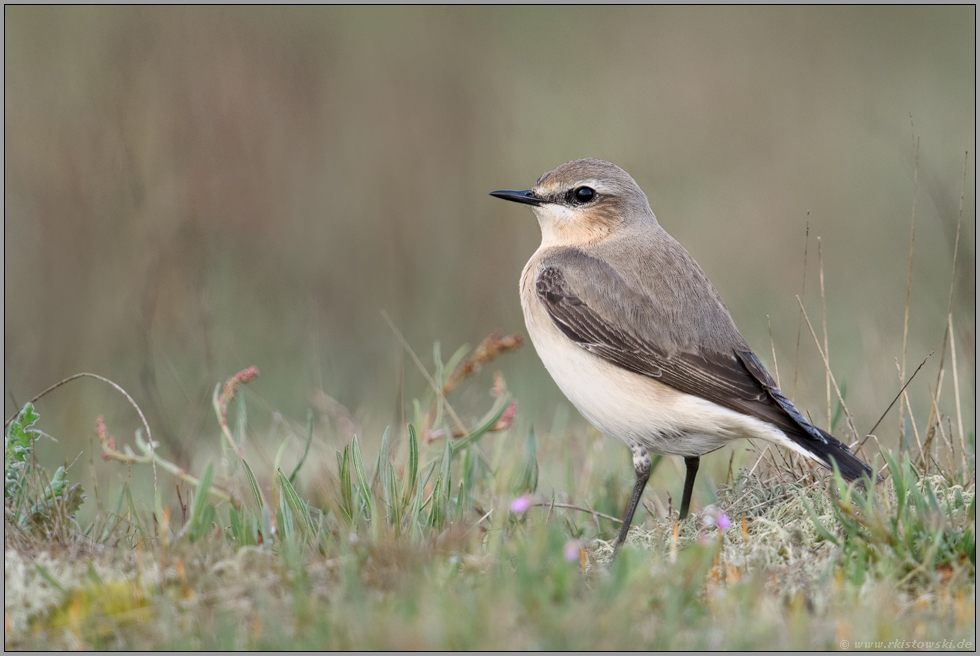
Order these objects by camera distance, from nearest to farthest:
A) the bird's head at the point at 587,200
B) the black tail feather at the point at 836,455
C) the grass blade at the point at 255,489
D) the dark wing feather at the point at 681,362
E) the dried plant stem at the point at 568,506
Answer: the black tail feather at the point at 836,455
the grass blade at the point at 255,489
the dried plant stem at the point at 568,506
the dark wing feather at the point at 681,362
the bird's head at the point at 587,200

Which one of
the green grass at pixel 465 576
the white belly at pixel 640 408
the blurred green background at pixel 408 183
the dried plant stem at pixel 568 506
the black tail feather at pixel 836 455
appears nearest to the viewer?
the green grass at pixel 465 576

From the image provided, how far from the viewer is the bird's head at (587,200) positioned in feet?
20.8

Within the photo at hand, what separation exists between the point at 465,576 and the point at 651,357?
2.11 m

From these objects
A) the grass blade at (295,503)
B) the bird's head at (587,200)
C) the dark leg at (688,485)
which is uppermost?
the bird's head at (587,200)

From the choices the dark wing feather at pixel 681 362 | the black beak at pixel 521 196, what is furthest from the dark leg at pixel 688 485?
the black beak at pixel 521 196

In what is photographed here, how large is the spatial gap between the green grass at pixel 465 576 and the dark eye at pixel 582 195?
2.38 meters

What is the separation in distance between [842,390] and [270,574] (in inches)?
163

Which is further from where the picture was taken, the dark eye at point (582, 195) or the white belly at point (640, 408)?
the dark eye at point (582, 195)

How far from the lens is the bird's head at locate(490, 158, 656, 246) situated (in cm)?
634

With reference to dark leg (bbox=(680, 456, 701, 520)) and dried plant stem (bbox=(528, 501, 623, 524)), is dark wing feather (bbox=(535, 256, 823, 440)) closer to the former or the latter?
dark leg (bbox=(680, 456, 701, 520))

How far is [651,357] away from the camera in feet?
17.3

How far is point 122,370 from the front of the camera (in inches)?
409

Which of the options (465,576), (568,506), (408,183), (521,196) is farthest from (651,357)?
(408,183)

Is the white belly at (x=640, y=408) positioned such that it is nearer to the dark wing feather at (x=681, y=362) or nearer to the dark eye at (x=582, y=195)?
the dark wing feather at (x=681, y=362)
